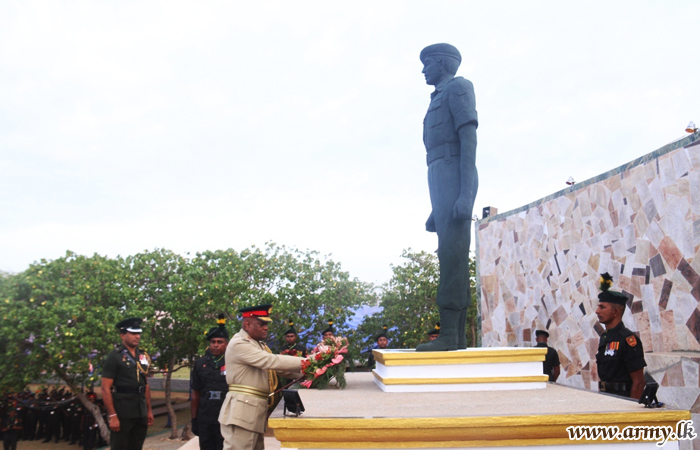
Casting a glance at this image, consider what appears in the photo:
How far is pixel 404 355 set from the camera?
4.17 m

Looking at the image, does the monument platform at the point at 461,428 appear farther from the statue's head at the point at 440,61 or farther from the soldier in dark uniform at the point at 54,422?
the soldier in dark uniform at the point at 54,422

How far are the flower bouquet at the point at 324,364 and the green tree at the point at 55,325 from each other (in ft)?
35.1

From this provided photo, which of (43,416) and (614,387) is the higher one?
(614,387)

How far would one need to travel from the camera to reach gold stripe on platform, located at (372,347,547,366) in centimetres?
416

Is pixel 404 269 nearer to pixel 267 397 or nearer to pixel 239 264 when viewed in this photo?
pixel 239 264

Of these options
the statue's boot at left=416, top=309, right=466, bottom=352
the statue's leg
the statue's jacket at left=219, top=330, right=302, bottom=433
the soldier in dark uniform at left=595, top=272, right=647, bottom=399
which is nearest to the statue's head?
the statue's leg

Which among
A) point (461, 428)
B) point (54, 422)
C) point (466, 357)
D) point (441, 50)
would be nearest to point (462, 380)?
point (466, 357)

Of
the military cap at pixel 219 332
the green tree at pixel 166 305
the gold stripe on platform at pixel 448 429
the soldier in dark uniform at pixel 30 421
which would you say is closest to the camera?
the gold stripe on platform at pixel 448 429

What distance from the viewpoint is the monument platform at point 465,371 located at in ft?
13.6

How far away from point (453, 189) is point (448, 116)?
2.35 feet

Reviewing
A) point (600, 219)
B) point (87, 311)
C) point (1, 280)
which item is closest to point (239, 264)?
point (87, 311)

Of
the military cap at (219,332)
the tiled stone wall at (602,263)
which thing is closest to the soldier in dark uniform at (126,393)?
the military cap at (219,332)

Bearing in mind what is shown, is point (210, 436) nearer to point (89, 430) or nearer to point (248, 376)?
point (248, 376)

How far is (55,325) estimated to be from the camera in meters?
13.0
